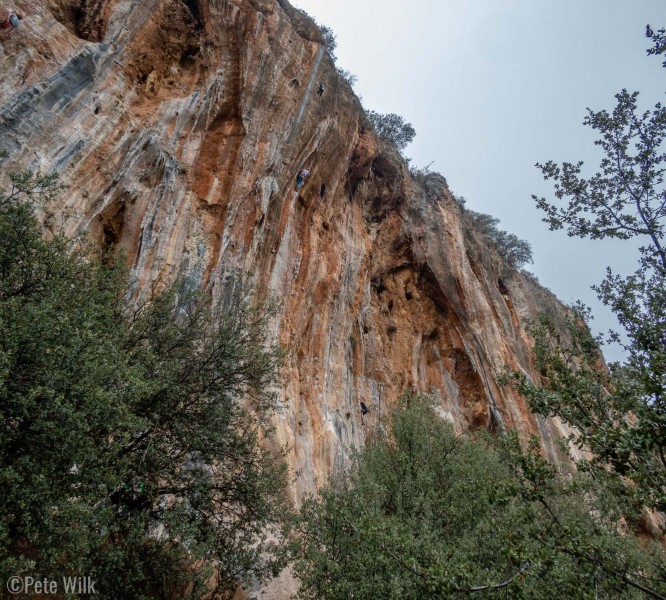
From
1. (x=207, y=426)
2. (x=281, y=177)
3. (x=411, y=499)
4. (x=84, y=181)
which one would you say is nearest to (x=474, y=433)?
(x=411, y=499)

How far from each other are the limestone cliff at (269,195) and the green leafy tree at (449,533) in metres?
3.55

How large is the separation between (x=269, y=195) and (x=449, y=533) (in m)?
13.1

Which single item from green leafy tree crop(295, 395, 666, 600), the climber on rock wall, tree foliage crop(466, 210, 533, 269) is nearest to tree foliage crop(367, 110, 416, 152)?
tree foliage crop(466, 210, 533, 269)

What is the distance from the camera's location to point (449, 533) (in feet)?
38.2

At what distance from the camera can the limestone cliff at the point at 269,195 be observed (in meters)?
13.1

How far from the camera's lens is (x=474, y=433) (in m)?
25.2

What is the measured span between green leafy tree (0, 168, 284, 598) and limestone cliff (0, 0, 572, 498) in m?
2.29

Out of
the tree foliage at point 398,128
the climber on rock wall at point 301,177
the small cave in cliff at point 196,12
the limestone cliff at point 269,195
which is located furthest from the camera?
the tree foliage at point 398,128

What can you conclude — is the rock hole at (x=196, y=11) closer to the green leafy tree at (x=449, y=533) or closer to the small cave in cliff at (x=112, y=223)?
the small cave in cliff at (x=112, y=223)

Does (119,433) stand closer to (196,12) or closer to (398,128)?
(196,12)

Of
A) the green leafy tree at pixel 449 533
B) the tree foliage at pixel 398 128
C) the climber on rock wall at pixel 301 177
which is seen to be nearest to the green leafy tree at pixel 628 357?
the green leafy tree at pixel 449 533

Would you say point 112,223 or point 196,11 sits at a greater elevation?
point 196,11

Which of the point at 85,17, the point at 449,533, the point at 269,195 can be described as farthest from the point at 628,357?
the point at 85,17

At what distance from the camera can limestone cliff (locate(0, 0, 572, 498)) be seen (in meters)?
13.1
